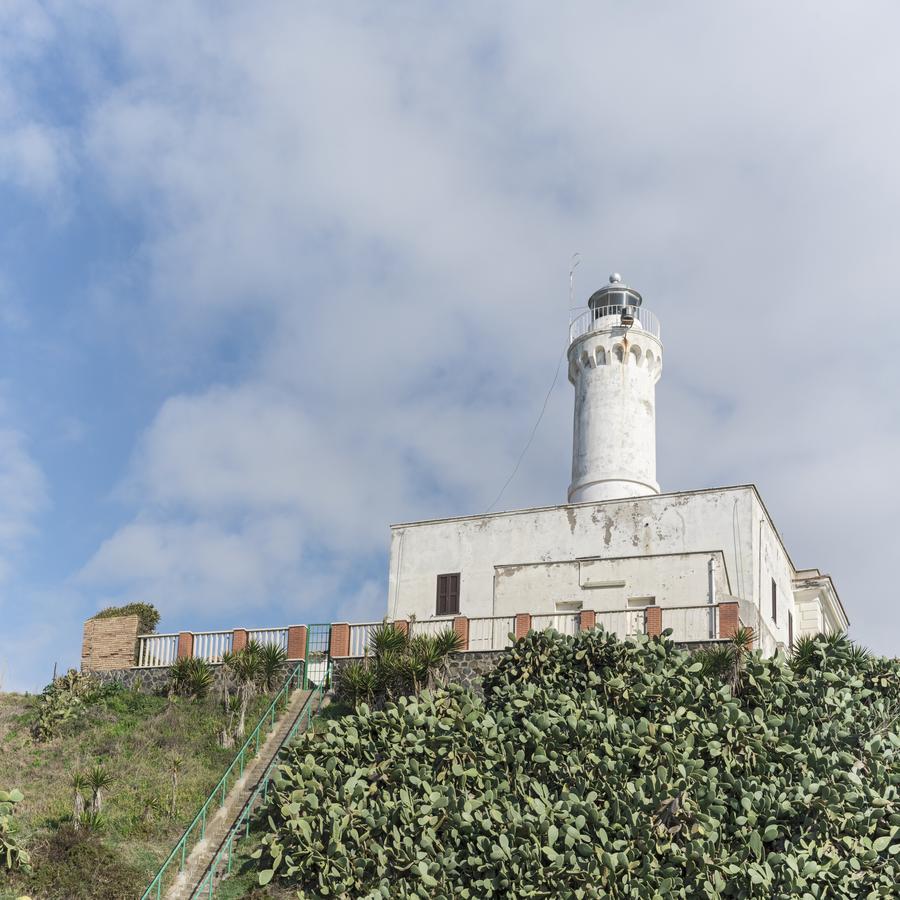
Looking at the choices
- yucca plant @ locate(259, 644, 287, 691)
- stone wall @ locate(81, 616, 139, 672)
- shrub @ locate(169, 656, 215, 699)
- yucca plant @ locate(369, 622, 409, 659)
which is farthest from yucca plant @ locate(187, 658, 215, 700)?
yucca plant @ locate(369, 622, 409, 659)

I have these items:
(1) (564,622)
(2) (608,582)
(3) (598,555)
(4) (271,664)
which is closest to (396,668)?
(4) (271,664)

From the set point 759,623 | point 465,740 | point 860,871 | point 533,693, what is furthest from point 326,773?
point 759,623

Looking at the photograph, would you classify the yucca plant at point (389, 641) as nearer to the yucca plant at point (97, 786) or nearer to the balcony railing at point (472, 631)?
the balcony railing at point (472, 631)

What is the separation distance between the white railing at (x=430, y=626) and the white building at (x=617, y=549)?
1326 mm

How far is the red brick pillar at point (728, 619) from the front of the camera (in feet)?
84.2

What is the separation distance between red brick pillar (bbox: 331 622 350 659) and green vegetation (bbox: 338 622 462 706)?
1656mm

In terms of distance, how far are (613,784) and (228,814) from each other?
23.9 feet

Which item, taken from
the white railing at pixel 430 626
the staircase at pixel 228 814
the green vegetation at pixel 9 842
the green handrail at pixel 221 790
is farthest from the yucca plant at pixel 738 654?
the green vegetation at pixel 9 842

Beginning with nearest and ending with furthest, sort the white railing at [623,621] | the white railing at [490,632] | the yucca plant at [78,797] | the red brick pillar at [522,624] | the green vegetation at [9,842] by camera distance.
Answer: the green vegetation at [9,842], the yucca plant at [78,797], the white railing at [623,621], the red brick pillar at [522,624], the white railing at [490,632]

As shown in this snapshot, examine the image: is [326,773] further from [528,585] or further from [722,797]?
[528,585]

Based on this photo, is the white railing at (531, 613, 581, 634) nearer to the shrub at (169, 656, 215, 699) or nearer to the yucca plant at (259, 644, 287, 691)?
the yucca plant at (259, 644, 287, 691)

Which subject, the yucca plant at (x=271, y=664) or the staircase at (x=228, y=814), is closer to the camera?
the staircase at (x=228, y=814)

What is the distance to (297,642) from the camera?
95.8ft

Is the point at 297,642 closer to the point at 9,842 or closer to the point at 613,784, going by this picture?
the point at 9,842
